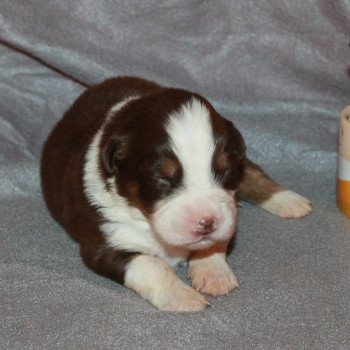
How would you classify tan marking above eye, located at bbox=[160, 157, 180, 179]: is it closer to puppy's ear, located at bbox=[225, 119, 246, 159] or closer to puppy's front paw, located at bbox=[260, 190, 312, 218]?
puppy's ear, located at bbox=[225, 119, 246, 159]

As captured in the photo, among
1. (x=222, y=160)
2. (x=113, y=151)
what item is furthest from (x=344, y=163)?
(x=113, y=151)

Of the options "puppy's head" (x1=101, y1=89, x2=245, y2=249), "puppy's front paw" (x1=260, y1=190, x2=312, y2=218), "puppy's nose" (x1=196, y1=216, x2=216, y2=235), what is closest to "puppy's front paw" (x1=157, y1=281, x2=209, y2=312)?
"puppy's head" (x1=101, y1=89, x2=245, y2=249)

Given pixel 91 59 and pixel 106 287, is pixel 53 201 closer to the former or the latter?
pixel 106 287

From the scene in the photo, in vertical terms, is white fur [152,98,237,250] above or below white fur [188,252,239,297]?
above

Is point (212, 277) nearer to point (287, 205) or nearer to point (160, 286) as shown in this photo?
point (160, 286)

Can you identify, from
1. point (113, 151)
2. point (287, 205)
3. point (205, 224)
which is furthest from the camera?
point (287, 205)

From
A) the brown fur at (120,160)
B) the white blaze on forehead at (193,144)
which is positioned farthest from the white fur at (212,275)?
the white blaze on forehead at (193,144)
